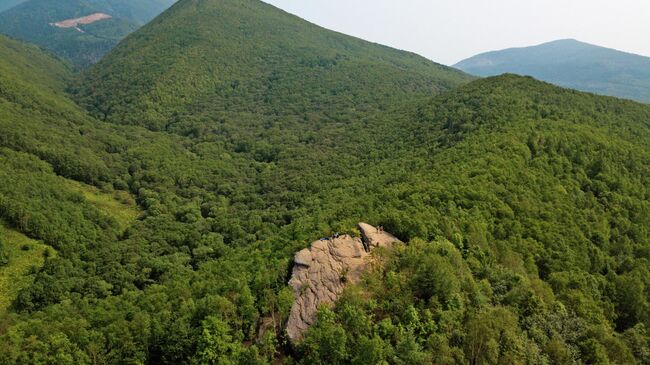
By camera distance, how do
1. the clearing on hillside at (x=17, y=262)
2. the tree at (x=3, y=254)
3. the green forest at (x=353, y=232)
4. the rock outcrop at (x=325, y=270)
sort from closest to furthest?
1. the green forest at (x=353, y=232)
2. the rock outcrop at (x=325, y=270)
3. the clearing on hillside at (x=17, y=262)
4. the tree at (x=3, y=254)

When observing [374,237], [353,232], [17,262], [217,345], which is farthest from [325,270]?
[17,262]

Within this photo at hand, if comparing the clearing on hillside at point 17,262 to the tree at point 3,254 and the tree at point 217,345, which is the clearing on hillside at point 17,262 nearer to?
the tree at point 3,254

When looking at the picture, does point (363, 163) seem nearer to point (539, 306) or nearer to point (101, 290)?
point (101, 290)

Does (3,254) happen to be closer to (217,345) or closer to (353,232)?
(217,345)

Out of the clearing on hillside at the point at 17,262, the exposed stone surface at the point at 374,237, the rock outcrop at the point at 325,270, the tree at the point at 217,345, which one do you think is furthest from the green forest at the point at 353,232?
the exposed stone surface at the point at 374,237

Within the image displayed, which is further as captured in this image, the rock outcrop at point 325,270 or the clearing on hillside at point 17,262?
the clearing on hillside at point 17,262

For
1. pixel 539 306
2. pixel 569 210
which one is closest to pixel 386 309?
pixel 539 306

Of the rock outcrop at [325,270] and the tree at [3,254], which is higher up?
the rock outcrop at [325,270]
